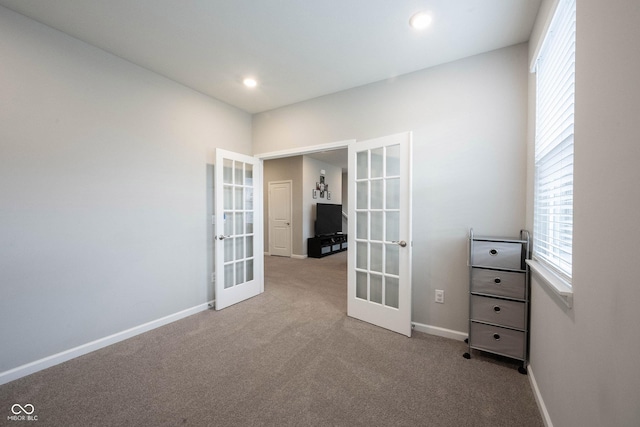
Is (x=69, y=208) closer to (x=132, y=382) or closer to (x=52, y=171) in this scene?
(x=52, y=171)

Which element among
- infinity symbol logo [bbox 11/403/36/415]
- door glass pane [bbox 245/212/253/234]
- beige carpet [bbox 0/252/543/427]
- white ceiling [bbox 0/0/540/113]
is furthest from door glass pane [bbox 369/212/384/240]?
infinity symbol logo [bbox 11/403/36/415]

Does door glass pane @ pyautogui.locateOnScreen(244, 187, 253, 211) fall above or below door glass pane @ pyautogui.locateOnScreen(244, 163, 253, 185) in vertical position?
below

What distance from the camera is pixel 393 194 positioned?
8.36ft

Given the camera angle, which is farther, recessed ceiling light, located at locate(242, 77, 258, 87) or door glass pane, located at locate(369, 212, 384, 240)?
recessed ceiling light, located at locate(242, 77, 258, 87)

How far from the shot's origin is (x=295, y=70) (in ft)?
8.52

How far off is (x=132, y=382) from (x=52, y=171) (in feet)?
5.82

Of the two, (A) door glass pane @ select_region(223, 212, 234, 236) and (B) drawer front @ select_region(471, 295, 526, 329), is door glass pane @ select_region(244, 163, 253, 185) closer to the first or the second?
(A) door glass pane @ select_region(223, 212, 234, 236)

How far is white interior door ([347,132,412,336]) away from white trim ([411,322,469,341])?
22 centimetres

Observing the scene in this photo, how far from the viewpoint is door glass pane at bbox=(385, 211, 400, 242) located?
2518 mm

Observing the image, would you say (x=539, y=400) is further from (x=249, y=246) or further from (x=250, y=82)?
(x=250, y=82)

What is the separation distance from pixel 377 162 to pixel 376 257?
1.03m

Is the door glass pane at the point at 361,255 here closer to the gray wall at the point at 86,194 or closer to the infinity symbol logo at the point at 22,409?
the gray wall at the point at 86,194

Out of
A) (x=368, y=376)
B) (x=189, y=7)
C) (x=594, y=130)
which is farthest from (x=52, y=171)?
(x=594, y=130)

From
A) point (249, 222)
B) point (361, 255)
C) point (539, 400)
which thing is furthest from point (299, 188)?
point (539, 400)
